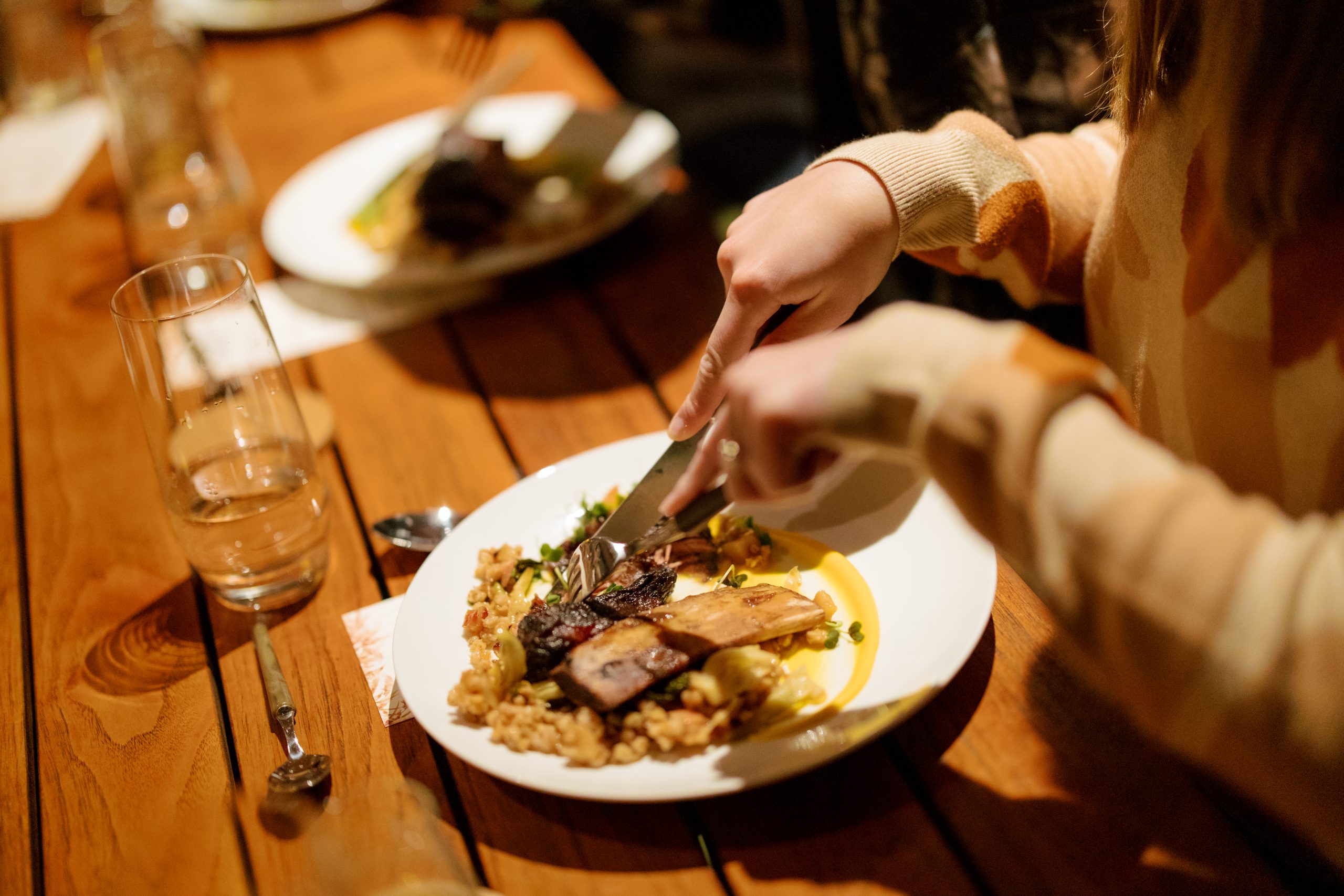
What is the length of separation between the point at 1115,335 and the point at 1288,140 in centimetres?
34

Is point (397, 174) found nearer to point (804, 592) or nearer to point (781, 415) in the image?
point (804, 592)

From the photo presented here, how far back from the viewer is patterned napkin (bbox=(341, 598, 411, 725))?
35.7 inches

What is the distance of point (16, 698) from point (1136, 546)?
3.37 feet

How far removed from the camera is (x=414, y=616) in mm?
911

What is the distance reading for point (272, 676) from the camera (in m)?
0.94

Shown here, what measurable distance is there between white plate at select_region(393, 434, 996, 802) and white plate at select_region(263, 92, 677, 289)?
0.59m

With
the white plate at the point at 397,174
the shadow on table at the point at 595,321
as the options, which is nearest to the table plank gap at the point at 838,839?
the shadow on table at the point at 595,321

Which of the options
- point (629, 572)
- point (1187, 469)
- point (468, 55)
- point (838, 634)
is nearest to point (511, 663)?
point (629, 572)

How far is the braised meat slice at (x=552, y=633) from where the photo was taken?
2.68 feet

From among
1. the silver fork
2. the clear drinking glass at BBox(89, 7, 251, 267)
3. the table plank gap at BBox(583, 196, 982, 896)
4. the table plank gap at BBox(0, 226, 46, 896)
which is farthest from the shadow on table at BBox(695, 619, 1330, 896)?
the silver fork

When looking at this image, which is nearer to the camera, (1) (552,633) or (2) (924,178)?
(1) (552,633)

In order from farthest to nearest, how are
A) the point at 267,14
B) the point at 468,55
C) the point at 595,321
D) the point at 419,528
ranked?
the point at 267,14, the point at 468,55, the point at 595,321, the point at 419,528

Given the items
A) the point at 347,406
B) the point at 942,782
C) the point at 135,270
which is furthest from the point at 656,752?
the point at 135,270

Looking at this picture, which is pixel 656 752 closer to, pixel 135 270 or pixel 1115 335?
pixel 1115 335
